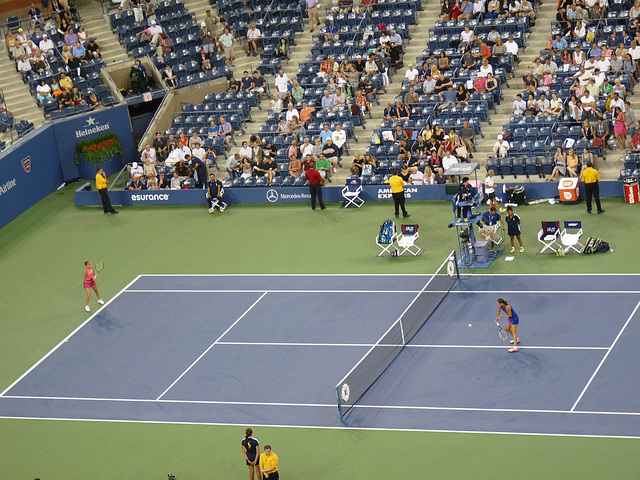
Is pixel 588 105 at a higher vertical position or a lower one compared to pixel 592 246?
higher

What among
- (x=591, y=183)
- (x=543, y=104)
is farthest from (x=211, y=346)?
(x=543, y=104)

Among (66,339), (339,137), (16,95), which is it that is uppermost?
(16,95)

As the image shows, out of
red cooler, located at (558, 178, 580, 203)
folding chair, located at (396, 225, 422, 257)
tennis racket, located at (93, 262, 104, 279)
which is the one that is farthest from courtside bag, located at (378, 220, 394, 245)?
tennis racket, located at (93, 262, 104, 279)

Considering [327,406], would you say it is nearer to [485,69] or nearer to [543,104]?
[543,104]

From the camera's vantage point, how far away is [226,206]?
3878 centimetres

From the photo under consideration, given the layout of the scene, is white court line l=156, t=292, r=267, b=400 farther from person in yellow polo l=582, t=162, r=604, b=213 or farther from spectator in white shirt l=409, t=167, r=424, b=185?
person in yellow polo l=582, t=162, r=604, b=213

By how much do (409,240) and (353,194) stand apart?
15.9 feet

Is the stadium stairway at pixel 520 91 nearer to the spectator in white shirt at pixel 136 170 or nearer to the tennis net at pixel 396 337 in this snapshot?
the tennis net at pixel 396 337

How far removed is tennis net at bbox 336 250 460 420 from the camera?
24922 millimetres

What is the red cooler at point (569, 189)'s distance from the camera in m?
33.8

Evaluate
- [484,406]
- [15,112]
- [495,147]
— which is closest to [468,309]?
[484,406]

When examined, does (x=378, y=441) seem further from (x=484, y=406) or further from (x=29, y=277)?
(x=29, y=277)

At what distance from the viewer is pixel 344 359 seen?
27047 mm

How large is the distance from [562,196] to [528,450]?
13566 millimetres
